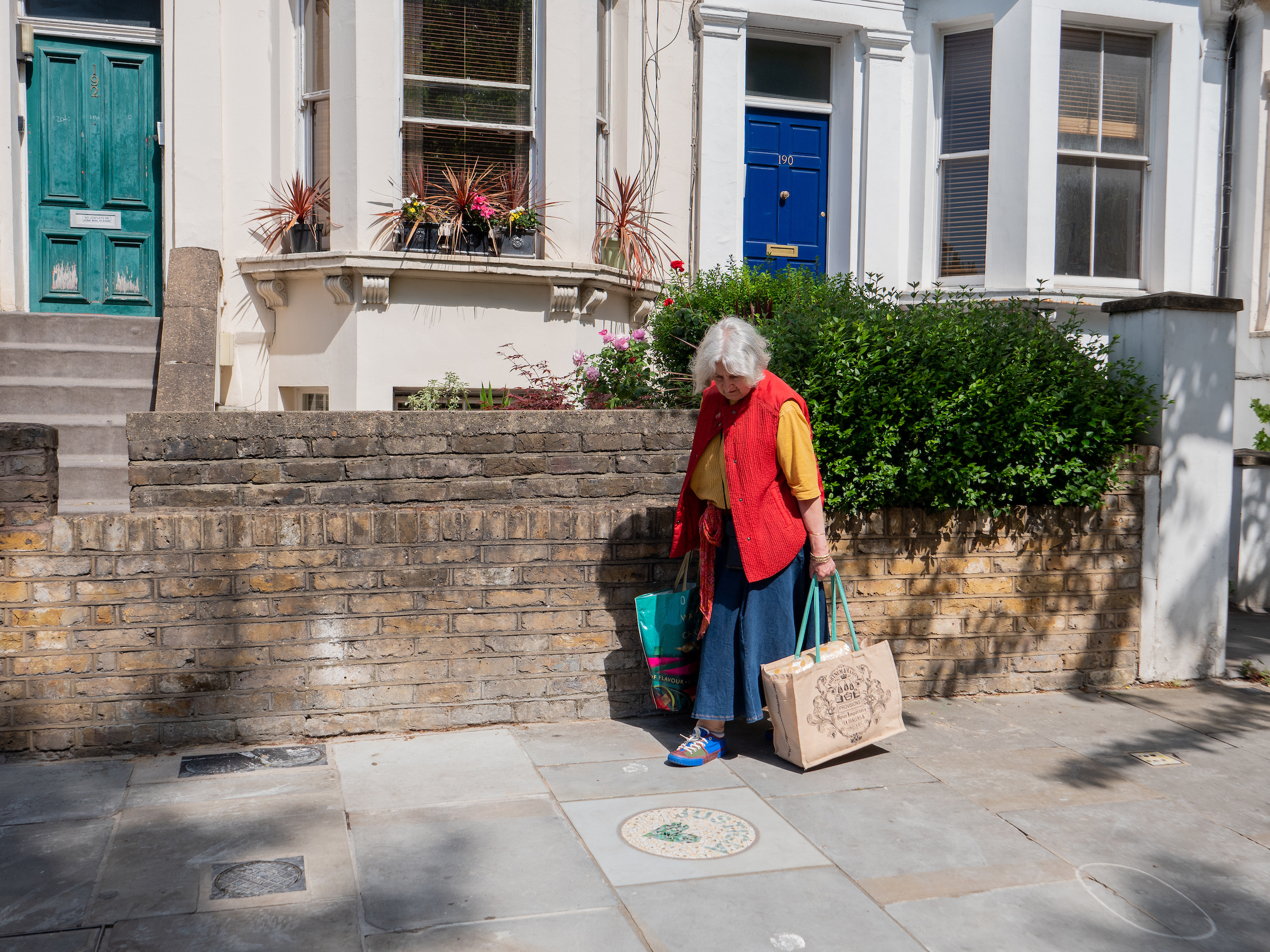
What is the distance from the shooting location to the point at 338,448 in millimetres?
5074

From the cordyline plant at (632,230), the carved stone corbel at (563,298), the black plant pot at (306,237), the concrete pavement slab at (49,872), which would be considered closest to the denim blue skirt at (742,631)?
the concrete pavement slab at (49,872)

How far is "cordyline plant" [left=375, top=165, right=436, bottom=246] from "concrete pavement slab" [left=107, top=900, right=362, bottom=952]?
5.56 m

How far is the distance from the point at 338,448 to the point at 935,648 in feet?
10.7

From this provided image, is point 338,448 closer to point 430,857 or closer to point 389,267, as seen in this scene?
point 430,857

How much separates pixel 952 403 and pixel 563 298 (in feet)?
11.8

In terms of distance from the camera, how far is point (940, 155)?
10.1 metres

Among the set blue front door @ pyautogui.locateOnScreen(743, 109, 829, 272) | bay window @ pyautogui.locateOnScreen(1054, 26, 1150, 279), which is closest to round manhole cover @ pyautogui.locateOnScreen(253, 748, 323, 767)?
blue front door @ pyautogui.locateOnScreen(743, 109, 829, 272)

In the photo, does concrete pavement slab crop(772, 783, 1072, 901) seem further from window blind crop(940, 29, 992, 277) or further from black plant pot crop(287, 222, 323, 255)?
window blind crop(940, 29, 992, 277)

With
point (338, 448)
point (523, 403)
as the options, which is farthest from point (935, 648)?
point (338, 448)

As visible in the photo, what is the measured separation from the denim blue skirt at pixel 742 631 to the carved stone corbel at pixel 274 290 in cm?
508

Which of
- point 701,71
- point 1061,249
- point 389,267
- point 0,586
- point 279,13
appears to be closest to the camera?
point 0,586

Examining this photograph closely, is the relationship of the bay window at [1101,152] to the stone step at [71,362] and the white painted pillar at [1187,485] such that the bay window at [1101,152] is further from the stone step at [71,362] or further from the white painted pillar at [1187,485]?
the stone step at [71,362]

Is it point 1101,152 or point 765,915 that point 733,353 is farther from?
point 1101,152

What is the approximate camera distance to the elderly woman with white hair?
4477 millimetres
